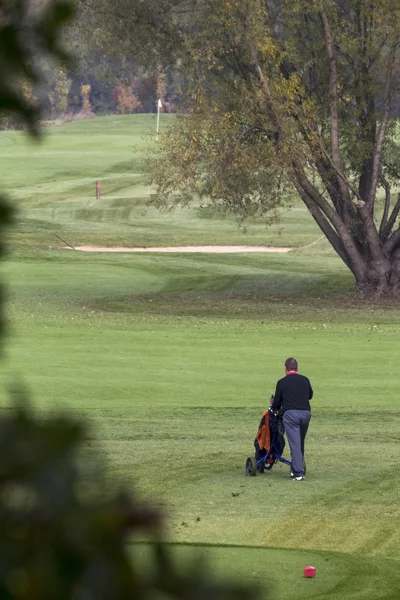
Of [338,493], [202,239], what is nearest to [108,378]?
[338,493]

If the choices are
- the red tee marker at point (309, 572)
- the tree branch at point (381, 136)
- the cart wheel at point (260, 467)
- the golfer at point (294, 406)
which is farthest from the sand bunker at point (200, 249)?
the red tee marker at point (309, 572)

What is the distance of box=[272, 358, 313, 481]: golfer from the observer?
13.3 metres

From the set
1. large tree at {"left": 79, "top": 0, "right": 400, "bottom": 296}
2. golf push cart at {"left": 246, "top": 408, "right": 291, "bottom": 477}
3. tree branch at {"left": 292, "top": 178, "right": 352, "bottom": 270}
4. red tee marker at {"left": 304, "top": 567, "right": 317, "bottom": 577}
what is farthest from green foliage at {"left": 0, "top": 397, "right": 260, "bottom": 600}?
tree branch at {"left": 292, "top": 178, "right": 352, "bottom": 270}

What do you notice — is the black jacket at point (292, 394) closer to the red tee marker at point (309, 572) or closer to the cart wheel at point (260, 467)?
the cart wheel at point (260, 467)

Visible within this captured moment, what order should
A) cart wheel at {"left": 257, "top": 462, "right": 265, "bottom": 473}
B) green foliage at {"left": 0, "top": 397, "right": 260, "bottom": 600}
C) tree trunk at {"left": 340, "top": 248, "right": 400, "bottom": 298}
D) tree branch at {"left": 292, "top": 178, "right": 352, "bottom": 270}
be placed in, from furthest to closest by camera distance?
1. tree trunk at {"left": 340, "top": 248, "right": 400, "bottom": 298}
2. tree branch at {"left": 292, "top": 178, "right": 352, "bottom": 270}
3. cart wheel at {"left": 257, "top": 462, "right": 265, "bottom": 473}
4. green foliage at {"left": 0, "top": 397, "right": 260, "bottom": 600}

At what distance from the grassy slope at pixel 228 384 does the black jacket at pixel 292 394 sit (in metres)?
0.79

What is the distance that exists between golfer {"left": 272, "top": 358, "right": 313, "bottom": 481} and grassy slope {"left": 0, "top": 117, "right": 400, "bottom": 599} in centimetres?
41

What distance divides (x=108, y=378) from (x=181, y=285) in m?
17.5

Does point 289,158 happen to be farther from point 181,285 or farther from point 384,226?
point 181,285

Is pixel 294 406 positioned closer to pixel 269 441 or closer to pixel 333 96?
pixel 269 441

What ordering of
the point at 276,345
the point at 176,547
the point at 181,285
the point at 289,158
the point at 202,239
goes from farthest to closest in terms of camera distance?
the point at 202,239, the point at 181,285, the point at 289,158, the point at 276,345, the point at 176,547

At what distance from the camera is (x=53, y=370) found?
782 inches

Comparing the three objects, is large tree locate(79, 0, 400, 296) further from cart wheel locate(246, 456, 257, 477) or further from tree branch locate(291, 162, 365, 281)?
cart wheel locate(246, 456, 257, 477)

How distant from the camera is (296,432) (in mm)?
13406
